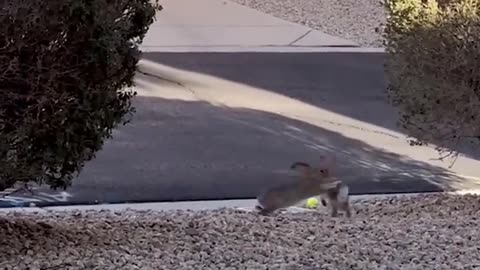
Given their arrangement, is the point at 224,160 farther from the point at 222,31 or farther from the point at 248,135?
the point at 222,31

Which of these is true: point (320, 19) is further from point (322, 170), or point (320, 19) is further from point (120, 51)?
point (120, 51)

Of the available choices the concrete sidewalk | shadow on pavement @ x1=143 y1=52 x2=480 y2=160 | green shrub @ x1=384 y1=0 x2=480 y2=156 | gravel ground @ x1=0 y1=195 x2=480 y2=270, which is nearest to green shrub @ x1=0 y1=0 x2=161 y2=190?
gravel ground @ x1=0 y1=195 x2=480 y2=270

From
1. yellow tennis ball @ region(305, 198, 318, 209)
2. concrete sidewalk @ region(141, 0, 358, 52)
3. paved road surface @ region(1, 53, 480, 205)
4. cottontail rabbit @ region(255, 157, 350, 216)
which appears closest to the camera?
cottontail rabbit @ region(255, 157, 350, 216)

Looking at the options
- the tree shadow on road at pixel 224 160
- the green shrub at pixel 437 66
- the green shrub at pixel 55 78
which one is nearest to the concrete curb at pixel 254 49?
the tree shadow on road at pixel 224 160

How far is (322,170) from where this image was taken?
7.18 m

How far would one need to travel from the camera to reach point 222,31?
60.8ft

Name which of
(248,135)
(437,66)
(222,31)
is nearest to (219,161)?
(248,135)

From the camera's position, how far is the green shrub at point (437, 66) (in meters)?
7.11

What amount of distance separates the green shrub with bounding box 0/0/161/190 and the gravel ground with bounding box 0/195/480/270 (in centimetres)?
46

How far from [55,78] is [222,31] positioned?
13.5m

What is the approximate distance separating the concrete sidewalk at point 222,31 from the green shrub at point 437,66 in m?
9.82

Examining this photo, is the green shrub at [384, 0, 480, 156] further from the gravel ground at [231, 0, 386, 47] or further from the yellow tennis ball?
the gravel ground at [231, 0, 386, 47]

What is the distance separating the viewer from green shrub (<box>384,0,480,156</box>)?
7.11 m

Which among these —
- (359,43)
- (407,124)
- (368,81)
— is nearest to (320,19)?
(359,43)
